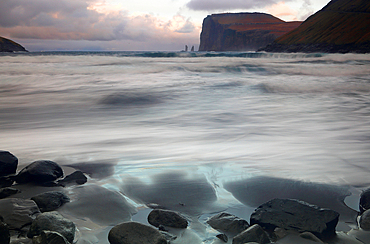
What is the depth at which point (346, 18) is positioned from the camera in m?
71.9

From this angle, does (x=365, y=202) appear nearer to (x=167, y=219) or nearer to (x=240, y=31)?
(x=167, y=219)

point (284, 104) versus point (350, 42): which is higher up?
point (350, 42)

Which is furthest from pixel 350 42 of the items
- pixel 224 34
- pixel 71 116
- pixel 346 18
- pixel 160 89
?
pixel 224 34

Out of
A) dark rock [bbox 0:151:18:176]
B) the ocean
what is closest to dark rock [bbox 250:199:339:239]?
the ocean

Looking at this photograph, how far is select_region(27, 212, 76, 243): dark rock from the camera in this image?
5.07 feet

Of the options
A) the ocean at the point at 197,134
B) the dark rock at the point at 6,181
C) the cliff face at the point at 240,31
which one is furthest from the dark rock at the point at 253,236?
the cliff face at the point at 240,31

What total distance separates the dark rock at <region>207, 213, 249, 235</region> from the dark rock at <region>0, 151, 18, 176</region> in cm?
187

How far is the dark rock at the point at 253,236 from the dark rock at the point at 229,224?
13 centimetres

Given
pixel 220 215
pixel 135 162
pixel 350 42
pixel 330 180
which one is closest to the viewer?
pixel 220 215

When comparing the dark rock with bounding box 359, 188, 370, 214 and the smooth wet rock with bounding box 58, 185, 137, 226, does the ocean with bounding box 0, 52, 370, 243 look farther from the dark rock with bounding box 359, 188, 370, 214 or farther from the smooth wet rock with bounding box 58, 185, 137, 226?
the dark rock with bounding box 359, 188, 370, 214

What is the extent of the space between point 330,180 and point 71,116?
5.11 m

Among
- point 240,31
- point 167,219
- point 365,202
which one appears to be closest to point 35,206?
point 167,219

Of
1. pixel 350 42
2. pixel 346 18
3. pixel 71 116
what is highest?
pixel 346 18

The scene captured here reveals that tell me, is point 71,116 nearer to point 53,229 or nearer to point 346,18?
point 53,229
